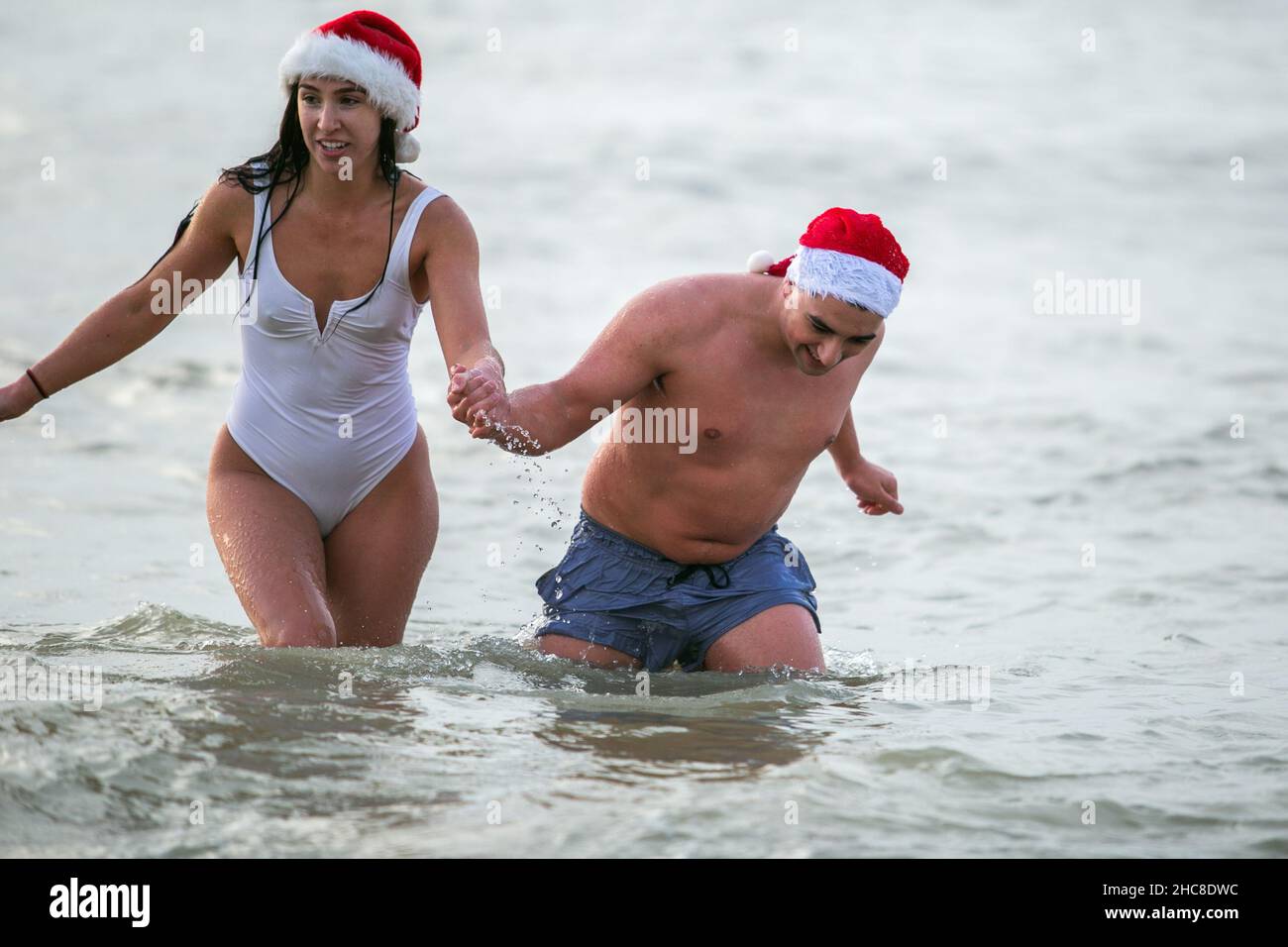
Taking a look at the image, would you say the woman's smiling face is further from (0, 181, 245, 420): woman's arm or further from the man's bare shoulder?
the man's bare shoulder

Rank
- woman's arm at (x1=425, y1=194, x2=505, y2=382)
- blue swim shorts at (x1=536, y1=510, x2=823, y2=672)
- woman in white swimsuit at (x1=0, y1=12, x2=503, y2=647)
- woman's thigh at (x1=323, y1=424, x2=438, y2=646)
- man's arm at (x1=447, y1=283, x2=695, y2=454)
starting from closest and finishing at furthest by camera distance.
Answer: man's arm at (x1=447, y1=283, x2=695, y2=454) → woman's arm at (x1=425, y1=194, x2=505, y2=382) → woman in white swimsuit at (x1=0, y1=12, x2=503, y2=647) → woman's thigh at (x1=323, y1=424, x2=438, y2=646) → blue swim shorts at (x1=536, y1=510, x2=823, y2=672)

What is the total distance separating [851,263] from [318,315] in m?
1.65

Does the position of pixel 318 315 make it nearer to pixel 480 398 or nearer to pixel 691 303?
pixel 480 398

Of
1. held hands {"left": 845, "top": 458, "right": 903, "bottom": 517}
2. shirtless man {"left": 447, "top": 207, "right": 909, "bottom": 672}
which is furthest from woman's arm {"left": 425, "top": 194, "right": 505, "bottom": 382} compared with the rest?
held hands {"left": 845, "top": 458, "right": 903, "bottom": 517}

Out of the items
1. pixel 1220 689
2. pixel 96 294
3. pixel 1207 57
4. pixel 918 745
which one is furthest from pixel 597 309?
pixel 1207 57

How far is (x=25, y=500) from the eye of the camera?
8594 mm

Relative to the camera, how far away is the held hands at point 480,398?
443 centimetres

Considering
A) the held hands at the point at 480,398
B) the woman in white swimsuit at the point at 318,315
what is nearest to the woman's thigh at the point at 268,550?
the woman in white swimsuit at the point at 318,315

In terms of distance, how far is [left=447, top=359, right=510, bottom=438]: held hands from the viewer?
14.5 feet

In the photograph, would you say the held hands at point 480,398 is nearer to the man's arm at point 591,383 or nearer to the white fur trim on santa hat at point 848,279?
the man's arm at point 591,383

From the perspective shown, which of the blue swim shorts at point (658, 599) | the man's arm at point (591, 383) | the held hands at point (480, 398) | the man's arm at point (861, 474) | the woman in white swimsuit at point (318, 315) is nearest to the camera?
the held hands at point (480, 398)

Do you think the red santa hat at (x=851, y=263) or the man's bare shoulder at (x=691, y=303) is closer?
the red santa hat at (x=851, y=263)

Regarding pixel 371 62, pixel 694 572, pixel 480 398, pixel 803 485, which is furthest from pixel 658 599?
pixel 803 485

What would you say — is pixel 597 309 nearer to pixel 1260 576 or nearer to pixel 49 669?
pixel 1260 576
